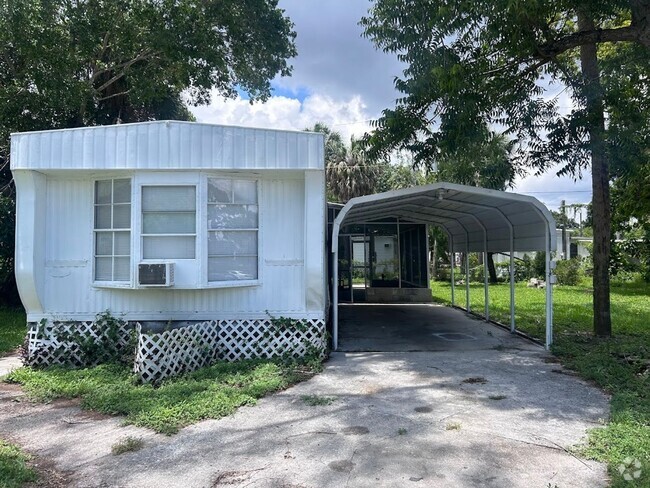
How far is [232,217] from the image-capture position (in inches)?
260

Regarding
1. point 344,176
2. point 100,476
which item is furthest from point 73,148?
point 344,176

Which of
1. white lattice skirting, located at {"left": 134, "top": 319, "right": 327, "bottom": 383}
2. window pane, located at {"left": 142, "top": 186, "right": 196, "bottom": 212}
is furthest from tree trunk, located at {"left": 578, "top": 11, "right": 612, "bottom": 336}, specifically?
window pane, located at {"left": 142, "top": 186, "right": 196, "bottom": 212}

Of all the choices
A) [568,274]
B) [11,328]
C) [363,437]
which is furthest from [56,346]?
Answer: [568,274]

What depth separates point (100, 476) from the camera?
133 inches

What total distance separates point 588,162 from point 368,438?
256 inches

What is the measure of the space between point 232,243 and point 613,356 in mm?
5389

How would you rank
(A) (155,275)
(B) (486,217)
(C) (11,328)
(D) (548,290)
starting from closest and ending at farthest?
(A) (155,275)
(D) (548,290)
(B) (486,217)
(C) (11,328)

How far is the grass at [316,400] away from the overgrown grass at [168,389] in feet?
1.49

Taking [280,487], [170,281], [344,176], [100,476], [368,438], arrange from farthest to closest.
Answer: [344,176] → [170,281] → [368,438] → [100,476] → [280,487]

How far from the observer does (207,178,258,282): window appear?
6477 mm

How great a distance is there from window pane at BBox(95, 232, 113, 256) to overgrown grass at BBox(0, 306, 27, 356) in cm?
306

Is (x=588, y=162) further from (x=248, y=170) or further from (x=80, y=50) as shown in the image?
(x=80, y=50)

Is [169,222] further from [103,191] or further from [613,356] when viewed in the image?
[613,356]

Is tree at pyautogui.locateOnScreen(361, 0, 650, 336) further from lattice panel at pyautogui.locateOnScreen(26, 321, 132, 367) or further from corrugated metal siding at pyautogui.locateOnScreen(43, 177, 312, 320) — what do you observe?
lattice panel at pyautogui.locateOnScreen(26, 321, 132, 367)
